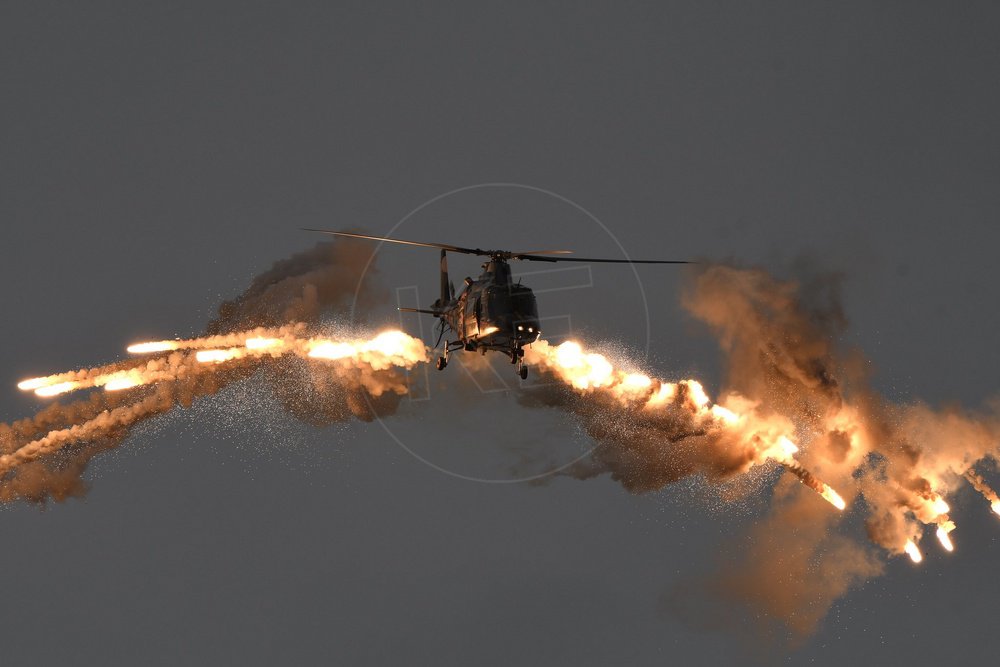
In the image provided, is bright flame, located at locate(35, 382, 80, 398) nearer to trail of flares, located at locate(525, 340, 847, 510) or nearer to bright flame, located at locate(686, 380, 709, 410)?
trail of flares, located at locate(525, 340, 847, 510)

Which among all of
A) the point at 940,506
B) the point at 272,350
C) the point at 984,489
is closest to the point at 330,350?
the point at 272,350

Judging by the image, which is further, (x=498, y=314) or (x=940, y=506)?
(x=940, y=506)

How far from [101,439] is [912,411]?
153 ft

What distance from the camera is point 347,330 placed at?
7444cm

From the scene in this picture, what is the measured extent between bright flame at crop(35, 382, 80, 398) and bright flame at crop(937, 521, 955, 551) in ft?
149

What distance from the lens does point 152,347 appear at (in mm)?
61031

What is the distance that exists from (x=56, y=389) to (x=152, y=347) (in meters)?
5.44

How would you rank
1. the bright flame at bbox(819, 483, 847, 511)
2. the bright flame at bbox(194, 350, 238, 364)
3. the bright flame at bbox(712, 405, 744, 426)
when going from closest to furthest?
the bright flame at bbox(819, 483, 847, 511)
the bright flame at bbox(712, 405, 744, 426)
the bright flame at bbox(194, 350, 238, 364)

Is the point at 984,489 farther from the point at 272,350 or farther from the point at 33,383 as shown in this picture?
the point at 33,383

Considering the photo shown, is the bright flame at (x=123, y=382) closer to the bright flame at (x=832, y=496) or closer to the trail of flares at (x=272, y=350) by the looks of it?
the trail of flares at (x=272, y=350)

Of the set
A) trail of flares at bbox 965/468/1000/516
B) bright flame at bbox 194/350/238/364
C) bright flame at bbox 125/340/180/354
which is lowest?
trail of flares at bbox 965/468/1000/516

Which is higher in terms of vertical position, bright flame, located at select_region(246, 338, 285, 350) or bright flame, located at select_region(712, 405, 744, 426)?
bright flame, located at select_region(246, 338, 285, 350)

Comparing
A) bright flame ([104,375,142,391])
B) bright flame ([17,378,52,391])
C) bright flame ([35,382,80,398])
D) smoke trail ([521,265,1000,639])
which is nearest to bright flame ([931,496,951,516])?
smoke trail ([521,265,1000,639])

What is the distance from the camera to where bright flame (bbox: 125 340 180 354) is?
2360 inches
